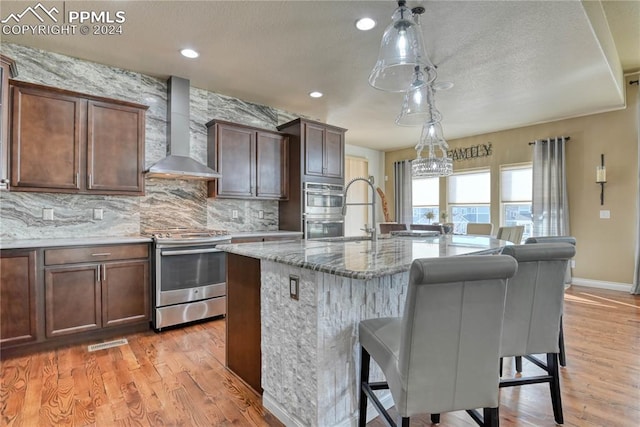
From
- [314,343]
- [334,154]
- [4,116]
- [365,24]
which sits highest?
[365,24]

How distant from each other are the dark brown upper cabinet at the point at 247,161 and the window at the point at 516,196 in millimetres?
4126

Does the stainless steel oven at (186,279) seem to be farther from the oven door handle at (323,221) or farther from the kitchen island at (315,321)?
the kitchen island at (315,321)

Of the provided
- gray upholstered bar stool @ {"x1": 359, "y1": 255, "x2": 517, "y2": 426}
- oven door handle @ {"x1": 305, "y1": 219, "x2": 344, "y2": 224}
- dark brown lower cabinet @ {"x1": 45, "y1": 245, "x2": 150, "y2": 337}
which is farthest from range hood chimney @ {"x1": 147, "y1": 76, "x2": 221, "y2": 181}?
gray upholstered bar stool @ {"x1": 359, "y1": 255, "x2": 517, "y2": 426}

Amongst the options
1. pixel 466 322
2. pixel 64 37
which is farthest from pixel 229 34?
pixel 466 322

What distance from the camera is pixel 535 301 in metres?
1.64

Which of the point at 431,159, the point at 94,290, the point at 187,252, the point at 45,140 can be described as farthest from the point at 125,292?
the point at 431,159

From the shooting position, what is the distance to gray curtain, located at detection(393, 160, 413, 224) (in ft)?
24.0

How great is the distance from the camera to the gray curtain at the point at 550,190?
508cm

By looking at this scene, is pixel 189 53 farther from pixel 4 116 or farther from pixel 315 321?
pixel 315 321

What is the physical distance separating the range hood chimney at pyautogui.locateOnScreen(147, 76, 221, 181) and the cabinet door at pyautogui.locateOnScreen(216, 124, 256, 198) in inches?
9.3

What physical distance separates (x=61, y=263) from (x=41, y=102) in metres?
1.47

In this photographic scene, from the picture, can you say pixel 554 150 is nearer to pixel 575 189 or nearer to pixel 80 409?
pixel 575 189

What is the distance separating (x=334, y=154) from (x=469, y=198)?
327 cm

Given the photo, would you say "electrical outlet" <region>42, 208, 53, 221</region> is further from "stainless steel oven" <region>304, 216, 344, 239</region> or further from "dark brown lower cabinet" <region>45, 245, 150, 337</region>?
"stainless steel oven" <region>304, 216, 344, 239</region>
